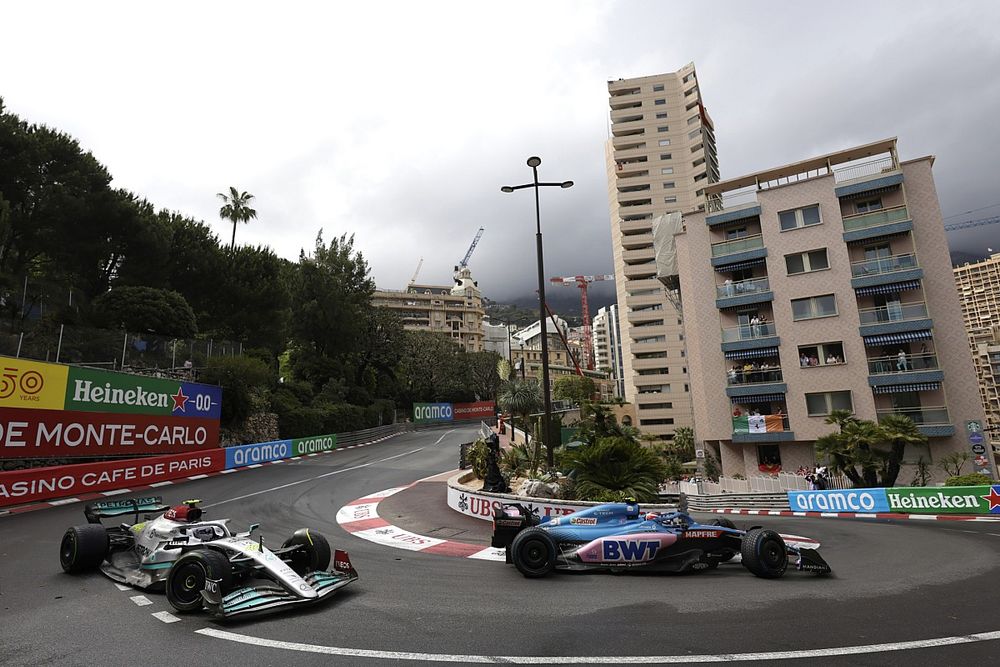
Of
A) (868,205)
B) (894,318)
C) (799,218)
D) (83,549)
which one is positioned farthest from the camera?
(799,218)

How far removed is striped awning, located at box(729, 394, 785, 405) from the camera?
1126 inches

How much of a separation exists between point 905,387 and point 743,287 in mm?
9373

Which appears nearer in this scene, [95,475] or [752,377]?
[95,475]

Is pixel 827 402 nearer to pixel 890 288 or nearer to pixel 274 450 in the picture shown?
pixel 890 288

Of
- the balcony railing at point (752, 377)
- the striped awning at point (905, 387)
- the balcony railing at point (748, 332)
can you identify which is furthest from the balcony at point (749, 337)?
the striped awning at point (905, 387)

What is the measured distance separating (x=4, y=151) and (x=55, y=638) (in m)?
33.5

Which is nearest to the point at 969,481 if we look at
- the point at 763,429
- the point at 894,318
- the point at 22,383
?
the point at 763,429

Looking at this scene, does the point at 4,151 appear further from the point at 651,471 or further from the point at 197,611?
the point at 651,471

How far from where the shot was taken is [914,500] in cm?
1552

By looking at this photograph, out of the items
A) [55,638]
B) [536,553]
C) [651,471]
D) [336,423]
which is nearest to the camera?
[55,638]

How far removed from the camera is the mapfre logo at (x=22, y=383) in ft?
55.9

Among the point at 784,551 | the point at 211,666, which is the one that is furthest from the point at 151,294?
the point at 784,551

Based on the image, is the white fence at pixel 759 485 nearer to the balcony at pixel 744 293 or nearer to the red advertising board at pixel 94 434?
the balcony at pixel 744 293

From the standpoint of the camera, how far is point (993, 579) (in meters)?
6.92
